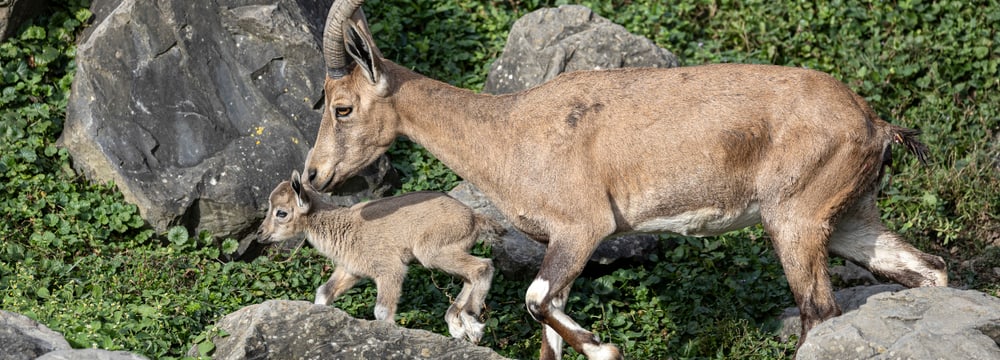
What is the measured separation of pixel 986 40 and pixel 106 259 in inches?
372

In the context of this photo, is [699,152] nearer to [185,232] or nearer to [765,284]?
[765,284]

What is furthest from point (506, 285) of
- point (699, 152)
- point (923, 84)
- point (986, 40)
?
point (986, 40)

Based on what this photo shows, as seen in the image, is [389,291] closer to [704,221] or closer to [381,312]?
[381,312]

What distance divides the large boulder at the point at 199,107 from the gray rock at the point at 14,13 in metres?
0.98

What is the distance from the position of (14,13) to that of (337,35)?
187 inches

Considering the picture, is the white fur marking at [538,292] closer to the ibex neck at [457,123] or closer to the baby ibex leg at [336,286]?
the ibex neck at [457,123]

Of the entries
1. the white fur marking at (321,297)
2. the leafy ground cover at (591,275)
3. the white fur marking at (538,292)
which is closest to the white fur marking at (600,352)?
the white fur marking at (538,292)

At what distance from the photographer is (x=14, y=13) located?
12219mm

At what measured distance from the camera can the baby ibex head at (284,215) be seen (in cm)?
1038

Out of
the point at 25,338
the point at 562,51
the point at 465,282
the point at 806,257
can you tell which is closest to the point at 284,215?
the point at 465,282

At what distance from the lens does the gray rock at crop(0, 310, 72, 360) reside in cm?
738

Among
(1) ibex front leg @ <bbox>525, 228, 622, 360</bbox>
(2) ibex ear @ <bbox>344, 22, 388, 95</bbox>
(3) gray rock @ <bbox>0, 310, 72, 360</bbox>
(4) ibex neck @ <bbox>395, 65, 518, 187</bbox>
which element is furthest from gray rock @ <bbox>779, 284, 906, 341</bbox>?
(3) gray rock @ <bbox>0, 310, 72, 360</bbox>

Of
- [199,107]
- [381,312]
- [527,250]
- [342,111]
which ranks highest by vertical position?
[342,111]

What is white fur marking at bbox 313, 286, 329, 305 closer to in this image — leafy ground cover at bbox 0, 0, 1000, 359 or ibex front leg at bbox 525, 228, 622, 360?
leafy ground cover at bbox 0, 0, 1000, 359
